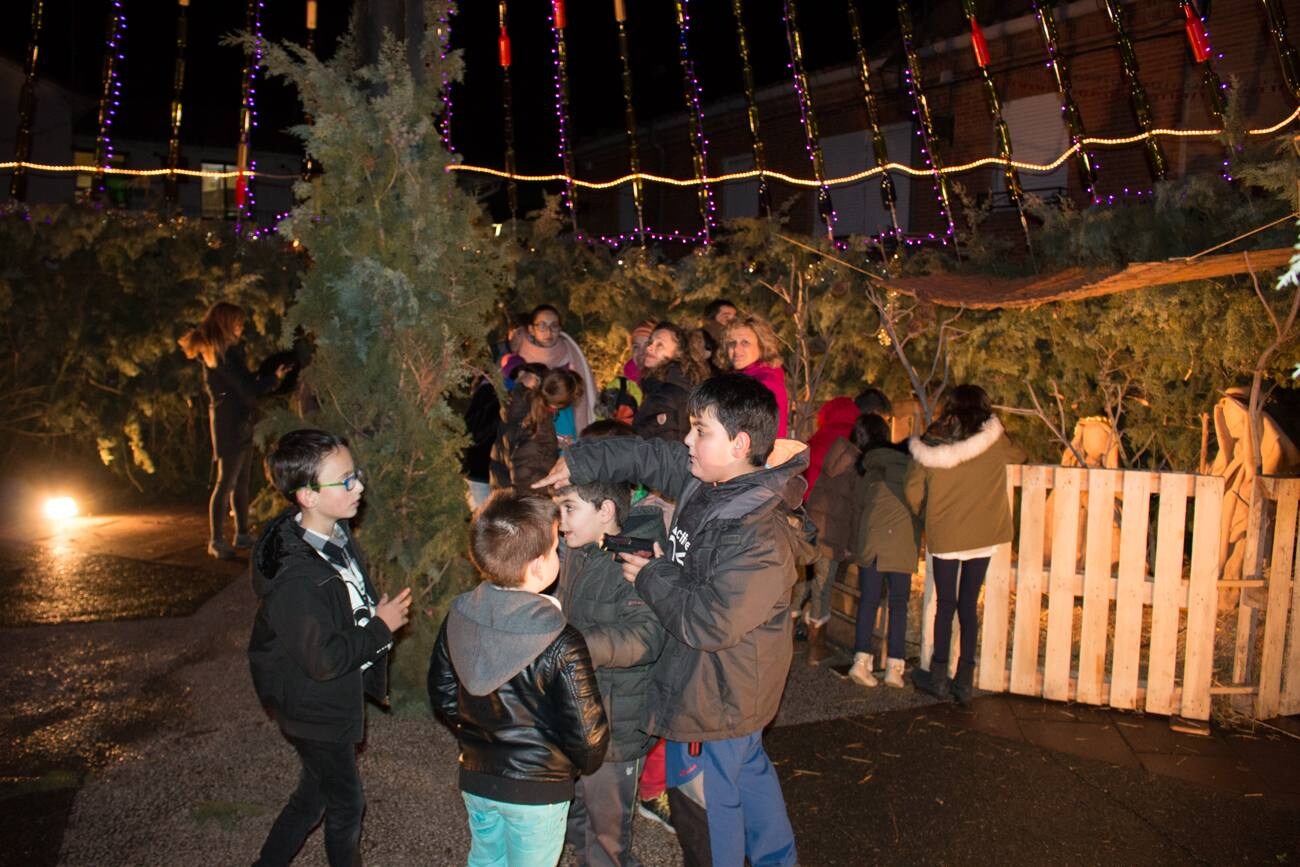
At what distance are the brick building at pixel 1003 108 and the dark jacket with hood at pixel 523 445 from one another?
325 inches

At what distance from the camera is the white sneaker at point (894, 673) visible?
19.6 ft

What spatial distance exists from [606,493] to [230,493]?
6.45 metres

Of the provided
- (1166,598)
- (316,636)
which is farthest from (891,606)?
(316,636)

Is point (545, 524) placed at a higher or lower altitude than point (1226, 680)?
higher

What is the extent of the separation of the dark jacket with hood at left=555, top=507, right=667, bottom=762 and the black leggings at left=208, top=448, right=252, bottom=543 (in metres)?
6.17

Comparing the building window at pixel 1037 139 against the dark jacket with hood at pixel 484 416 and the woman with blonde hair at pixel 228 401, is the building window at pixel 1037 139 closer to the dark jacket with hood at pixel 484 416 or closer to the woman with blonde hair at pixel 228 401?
the dark jacket with hood at pixel 484 416

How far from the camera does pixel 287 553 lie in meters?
3.19

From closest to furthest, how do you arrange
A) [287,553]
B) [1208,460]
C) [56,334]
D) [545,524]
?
[545,524]
[287,553]
[1208,460]
[56,334]

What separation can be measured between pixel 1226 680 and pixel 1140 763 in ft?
4.58

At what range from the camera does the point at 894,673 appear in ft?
19.6

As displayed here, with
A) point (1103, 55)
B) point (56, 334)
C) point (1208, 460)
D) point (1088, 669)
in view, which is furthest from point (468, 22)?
point (1088, 669)

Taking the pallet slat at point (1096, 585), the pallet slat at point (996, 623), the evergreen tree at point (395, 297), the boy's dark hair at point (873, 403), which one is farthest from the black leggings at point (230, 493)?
the pallet slat at point (1096, 585)

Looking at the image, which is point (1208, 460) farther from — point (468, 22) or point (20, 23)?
point (20, 23)

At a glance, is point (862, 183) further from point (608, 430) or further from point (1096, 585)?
point (608, 430)
